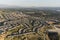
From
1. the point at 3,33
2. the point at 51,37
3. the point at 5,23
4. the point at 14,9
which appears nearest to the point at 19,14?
the point at 14,9

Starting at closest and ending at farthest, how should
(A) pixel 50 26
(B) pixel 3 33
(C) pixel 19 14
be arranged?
(B) pixel 3 33 → (A) pixel 50 26 → (C) pixel 19 14

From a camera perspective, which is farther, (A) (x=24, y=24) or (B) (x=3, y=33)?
(A) (x=24, y=24)

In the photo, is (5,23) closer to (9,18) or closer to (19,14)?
(9,18)

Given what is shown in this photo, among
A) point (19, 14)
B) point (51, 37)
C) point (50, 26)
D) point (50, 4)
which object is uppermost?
point (50, 4)

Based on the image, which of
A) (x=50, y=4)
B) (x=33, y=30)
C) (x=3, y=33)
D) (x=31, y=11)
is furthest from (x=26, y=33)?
(x=50, y=4)

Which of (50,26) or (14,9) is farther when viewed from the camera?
(14,9)

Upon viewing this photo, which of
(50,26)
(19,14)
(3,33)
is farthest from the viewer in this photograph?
(19,14)

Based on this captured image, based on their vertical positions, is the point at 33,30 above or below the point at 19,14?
below

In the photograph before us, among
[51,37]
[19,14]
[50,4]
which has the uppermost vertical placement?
[50,4]

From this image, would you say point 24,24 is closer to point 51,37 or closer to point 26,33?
point 26,33
